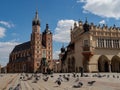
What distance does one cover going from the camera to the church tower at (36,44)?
13300 cm

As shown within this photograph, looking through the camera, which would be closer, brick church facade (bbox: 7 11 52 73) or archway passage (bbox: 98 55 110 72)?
archway passage (bbox: 98 55 110 72)

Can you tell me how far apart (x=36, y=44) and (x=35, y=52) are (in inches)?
211

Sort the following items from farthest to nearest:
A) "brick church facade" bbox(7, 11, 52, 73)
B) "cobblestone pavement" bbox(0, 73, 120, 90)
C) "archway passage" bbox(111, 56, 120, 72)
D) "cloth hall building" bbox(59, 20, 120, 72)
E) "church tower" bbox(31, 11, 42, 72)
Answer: "brick church facade" bbox(7, 11, 52, 73), "church tower" bbox(31, 11, 42, 72), "archway passage" bbox(111, 56, 120, 72), "cloth hall building" bbox(59, 20, 120, 72), "cobblestone pavement" bbox(0, 73, 120, 90)

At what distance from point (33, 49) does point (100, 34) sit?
241ft

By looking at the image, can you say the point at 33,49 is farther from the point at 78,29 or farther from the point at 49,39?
the point at 78,29

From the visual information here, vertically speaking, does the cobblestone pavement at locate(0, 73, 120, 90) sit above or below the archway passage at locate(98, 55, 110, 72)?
below

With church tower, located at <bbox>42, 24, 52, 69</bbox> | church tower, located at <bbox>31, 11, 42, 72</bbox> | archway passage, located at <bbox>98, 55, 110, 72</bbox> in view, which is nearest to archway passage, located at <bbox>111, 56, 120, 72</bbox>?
archway passage, located at <bbox>98, 55, 110, 72</bbox>

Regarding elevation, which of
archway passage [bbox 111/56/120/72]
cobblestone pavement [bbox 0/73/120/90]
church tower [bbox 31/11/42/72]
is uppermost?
church tower [bbox 31/11/42/72]

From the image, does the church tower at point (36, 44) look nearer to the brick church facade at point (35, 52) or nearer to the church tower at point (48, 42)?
the brick church facade at point (35, 52)

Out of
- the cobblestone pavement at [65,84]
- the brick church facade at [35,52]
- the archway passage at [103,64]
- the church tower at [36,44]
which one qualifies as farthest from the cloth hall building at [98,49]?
the church tower at [36,44]

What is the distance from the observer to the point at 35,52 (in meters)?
136

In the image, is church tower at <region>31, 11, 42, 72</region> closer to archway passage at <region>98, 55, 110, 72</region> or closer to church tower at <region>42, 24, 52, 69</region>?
church tower at <region>42, 24, 52, 69</region>

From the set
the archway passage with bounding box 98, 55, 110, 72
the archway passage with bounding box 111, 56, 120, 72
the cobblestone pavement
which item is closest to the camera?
the cobblestone pavement

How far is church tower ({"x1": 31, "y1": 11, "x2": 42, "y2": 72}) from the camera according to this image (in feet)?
436
